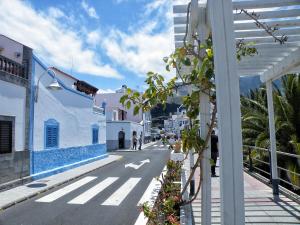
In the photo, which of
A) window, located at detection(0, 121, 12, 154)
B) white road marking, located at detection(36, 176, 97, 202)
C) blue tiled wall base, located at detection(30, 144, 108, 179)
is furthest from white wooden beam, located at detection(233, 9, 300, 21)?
blue tiled wall base, located at detection(30, 144, 108, 179)

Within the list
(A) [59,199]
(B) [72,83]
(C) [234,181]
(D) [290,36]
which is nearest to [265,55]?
(D) [290,36]

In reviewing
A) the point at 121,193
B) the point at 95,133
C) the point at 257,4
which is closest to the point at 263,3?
the point at 257,4

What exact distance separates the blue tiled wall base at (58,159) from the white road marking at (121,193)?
399cm

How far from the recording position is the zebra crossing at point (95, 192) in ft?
33.8

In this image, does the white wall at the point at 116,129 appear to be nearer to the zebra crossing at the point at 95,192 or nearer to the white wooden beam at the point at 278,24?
the zebra crossing at the point at 95,192

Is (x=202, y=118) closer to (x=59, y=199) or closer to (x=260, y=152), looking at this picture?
(x=59, y=199)

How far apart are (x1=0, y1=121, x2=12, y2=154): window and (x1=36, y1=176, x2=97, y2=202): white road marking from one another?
2.41 m

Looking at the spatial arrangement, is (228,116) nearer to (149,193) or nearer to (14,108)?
(149,193)

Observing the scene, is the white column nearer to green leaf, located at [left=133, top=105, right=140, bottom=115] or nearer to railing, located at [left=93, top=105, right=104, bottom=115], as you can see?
green leaf, located at [left=133, top=105, right=140, bottom=115]

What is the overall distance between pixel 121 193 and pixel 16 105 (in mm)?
5371

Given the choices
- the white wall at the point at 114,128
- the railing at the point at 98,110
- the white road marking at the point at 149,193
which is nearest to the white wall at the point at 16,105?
the white road marking at the point at 149,193

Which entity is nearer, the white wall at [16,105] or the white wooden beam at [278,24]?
the white wooden beam at [278,24]

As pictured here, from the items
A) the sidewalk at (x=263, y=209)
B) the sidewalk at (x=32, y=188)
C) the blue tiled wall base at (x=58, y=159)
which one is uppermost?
the blue tiled wall base at (x=58, y=159)

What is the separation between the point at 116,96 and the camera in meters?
53.1
